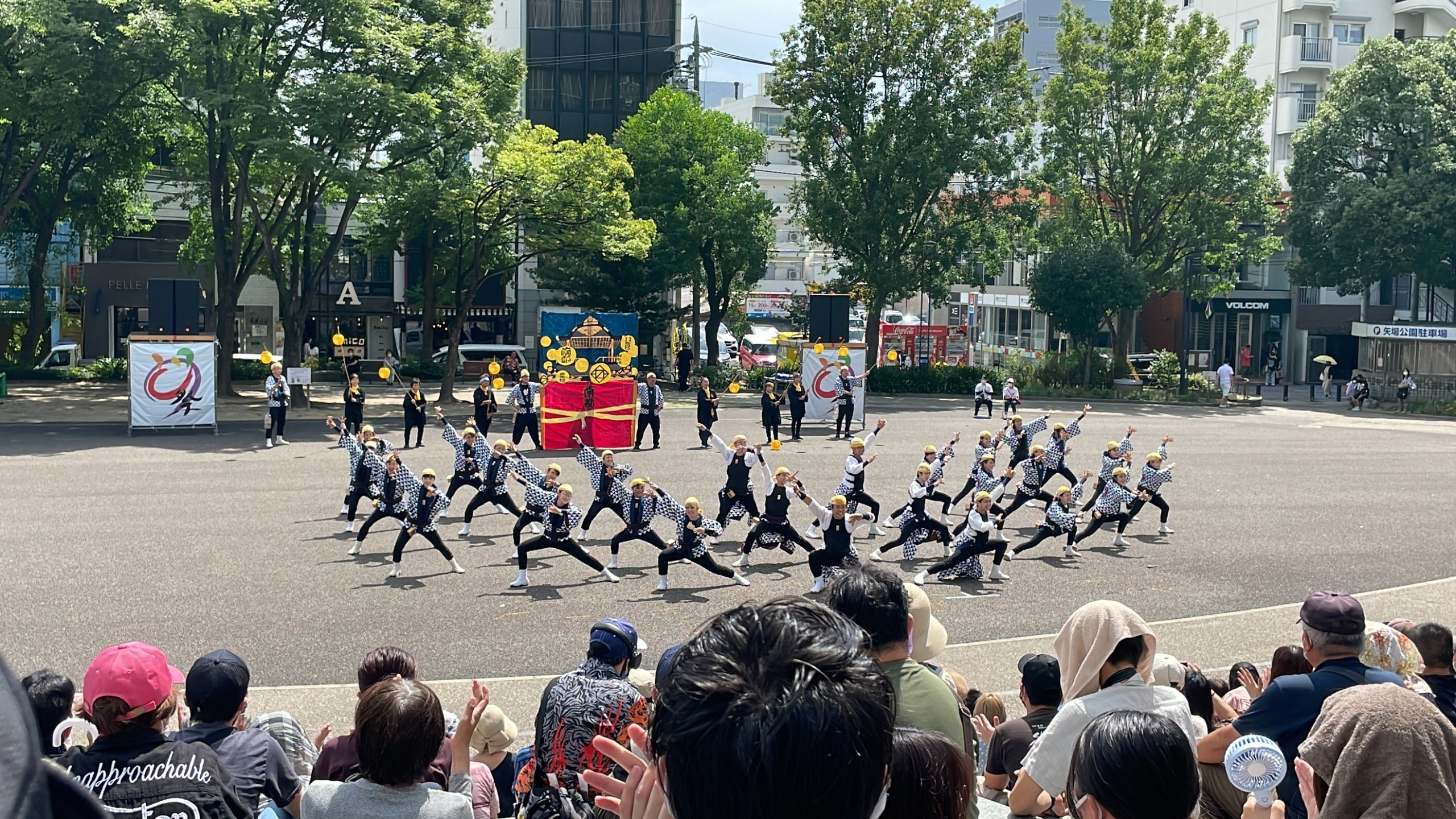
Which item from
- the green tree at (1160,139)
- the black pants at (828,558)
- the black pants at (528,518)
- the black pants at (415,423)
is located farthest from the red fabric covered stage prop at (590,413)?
the green tree at (1160,139)

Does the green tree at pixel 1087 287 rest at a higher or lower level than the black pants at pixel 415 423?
higher

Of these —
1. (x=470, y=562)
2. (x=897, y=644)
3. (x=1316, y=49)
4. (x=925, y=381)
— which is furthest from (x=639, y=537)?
(x=1316, y=49)

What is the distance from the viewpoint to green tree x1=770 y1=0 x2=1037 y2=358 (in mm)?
42688

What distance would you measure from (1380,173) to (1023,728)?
47181 millimetres

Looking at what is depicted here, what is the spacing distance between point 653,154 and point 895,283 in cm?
953

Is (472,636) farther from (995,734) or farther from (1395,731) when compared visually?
(1395,731)

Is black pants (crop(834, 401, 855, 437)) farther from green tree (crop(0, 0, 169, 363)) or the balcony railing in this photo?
the balcony railing

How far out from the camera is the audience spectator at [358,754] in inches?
173

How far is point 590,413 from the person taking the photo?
2703 cm

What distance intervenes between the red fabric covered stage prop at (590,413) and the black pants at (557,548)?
12.0m

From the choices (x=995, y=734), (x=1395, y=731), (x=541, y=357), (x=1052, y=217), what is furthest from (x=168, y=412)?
(x=1052, y=217)

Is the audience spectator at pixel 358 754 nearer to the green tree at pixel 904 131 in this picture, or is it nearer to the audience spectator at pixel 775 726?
the audience spectator at pixel 775 726

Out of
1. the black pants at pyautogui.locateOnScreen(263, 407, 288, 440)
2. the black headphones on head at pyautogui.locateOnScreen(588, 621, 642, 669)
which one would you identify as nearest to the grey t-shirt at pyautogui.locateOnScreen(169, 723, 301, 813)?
the black headphones on head at pyautogui.locateOnScreen(588, 621, 642, 669)

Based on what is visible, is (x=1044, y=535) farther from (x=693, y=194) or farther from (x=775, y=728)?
(x=693, y=194)
